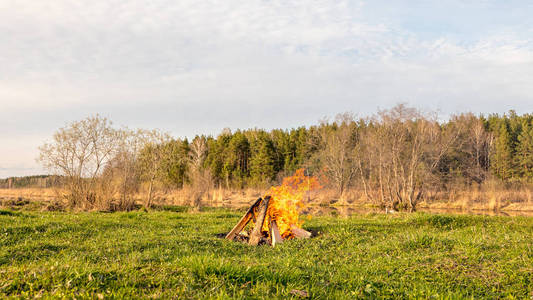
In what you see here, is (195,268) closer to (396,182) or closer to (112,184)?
(112,184)

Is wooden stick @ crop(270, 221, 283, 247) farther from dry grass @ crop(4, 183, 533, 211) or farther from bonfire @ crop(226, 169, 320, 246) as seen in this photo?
dry grass @ crop(4, 183, 533, 211)

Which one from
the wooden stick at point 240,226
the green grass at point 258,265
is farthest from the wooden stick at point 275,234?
the wooden stick at point 240,226

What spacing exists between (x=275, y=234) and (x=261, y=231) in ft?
1.58

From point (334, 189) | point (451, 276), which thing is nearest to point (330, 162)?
point (334, 189)

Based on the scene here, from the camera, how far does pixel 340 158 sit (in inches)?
1423

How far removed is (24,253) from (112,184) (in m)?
11.2

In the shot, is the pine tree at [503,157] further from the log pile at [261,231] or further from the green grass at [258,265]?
the log pile at [261,231]

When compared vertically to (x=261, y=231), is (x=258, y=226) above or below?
above

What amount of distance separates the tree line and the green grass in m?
8.80

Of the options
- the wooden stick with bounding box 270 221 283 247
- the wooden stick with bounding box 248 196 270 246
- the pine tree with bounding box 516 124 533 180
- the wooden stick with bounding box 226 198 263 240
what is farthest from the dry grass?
the wooden stick with bounding box 270 221 283 247

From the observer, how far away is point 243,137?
54.4m

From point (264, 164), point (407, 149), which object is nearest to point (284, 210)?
point (407, 149)

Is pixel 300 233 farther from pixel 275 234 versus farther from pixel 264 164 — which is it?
pixel 264 164

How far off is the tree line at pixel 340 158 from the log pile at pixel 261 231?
1020 cm
